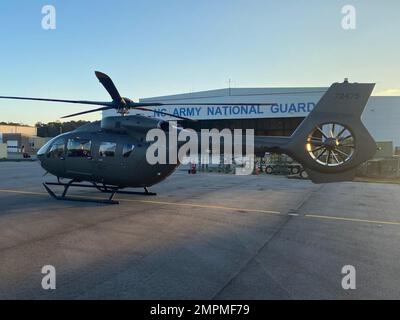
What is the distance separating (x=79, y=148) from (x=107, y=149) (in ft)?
3.99

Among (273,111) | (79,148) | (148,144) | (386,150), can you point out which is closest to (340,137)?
(148,144)

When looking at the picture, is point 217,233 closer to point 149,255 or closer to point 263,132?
point 149,255

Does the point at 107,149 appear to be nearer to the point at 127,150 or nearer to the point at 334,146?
the point at 127,150

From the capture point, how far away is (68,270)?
→ 5.98m

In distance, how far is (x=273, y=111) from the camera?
4309 centimetres

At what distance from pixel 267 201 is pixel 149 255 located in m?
7.89

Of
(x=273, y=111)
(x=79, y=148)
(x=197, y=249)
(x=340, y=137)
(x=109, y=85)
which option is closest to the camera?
(x=197, y=249)

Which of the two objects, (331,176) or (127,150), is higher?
(127,150)

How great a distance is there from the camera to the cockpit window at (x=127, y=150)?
1265cm

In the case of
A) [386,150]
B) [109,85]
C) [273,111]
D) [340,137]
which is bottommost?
[386,150]

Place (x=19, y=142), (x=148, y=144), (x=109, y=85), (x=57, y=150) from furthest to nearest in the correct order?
(x=19, y=142) < (x=57, y=150) < (x=148, y=144) < (x=109, y=85)

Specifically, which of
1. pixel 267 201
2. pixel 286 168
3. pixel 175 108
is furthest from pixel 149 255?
pixel 175 108

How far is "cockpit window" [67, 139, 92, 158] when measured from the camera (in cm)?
1317

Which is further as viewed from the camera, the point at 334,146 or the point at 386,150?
the point at 386,150
